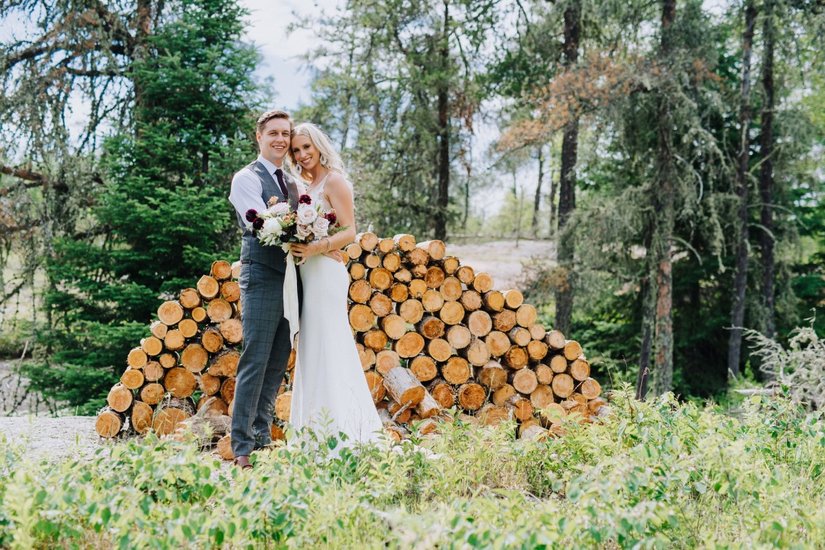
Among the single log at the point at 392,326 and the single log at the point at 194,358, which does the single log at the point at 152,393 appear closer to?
the single log at the point at 194,358

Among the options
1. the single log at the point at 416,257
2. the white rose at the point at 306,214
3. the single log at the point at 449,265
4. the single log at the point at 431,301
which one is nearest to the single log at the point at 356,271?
the single log at the point at 416,257

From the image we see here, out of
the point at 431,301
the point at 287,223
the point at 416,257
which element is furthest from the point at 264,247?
the point at 431,301

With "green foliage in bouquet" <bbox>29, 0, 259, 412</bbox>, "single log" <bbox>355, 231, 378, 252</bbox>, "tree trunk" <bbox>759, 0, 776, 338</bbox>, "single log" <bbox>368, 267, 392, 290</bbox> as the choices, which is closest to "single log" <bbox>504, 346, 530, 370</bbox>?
"single log" <bbox>368, 267, 392, 290</bbox>

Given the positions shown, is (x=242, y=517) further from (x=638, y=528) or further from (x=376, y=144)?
(x=376, y=144)

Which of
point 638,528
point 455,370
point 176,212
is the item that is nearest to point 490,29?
point 176,212

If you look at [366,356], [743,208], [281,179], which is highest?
[743,208]

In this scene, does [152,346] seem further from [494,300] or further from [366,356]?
[494,300]

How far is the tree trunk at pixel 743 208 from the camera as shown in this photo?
33.7 feet

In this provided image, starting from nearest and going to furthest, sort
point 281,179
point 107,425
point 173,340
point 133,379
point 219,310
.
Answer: point 281,179
point 107,425
point 133,379
point 173,340
point 219,310

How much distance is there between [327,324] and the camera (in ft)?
12.6

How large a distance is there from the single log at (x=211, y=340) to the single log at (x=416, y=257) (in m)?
1.55

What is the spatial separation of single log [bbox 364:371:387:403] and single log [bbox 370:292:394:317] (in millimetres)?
470

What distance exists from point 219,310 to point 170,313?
1.13 ft

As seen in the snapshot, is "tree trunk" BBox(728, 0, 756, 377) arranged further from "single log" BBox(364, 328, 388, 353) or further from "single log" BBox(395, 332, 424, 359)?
"single log" BBox(364, 328, 388, 353)
